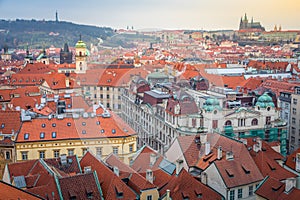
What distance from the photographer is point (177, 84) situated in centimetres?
2186

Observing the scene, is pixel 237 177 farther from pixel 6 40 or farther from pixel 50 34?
pixel 6 40

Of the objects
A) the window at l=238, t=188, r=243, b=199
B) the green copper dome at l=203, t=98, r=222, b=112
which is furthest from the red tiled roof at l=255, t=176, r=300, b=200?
the green copper dome at l=203, t=98, r=222, b=112

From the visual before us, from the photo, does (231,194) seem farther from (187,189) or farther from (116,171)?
(116,171)

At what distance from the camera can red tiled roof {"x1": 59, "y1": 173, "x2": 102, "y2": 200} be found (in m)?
10.9

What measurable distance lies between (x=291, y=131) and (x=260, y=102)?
185 inches

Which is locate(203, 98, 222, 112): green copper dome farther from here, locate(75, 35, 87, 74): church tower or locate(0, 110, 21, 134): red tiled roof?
locate(75, 35, 87, 74): church tower

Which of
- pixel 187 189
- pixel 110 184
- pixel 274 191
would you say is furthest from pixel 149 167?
pixel 274 191

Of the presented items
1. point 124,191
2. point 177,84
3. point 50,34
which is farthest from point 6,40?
point 124,191

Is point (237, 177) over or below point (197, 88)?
below

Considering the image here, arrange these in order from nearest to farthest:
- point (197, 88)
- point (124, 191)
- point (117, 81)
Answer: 1. point (124, 191)
2. point (197, 88)
3. point (117, 81)

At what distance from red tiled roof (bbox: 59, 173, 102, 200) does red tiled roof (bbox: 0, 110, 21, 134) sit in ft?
19.6

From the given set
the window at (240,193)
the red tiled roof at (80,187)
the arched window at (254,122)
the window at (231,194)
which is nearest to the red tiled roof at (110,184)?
the red tiled roof at (80,187)

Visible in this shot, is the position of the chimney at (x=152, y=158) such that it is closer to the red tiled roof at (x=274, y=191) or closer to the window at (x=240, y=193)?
the window at (x=240, y=193)

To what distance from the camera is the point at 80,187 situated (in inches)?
437
